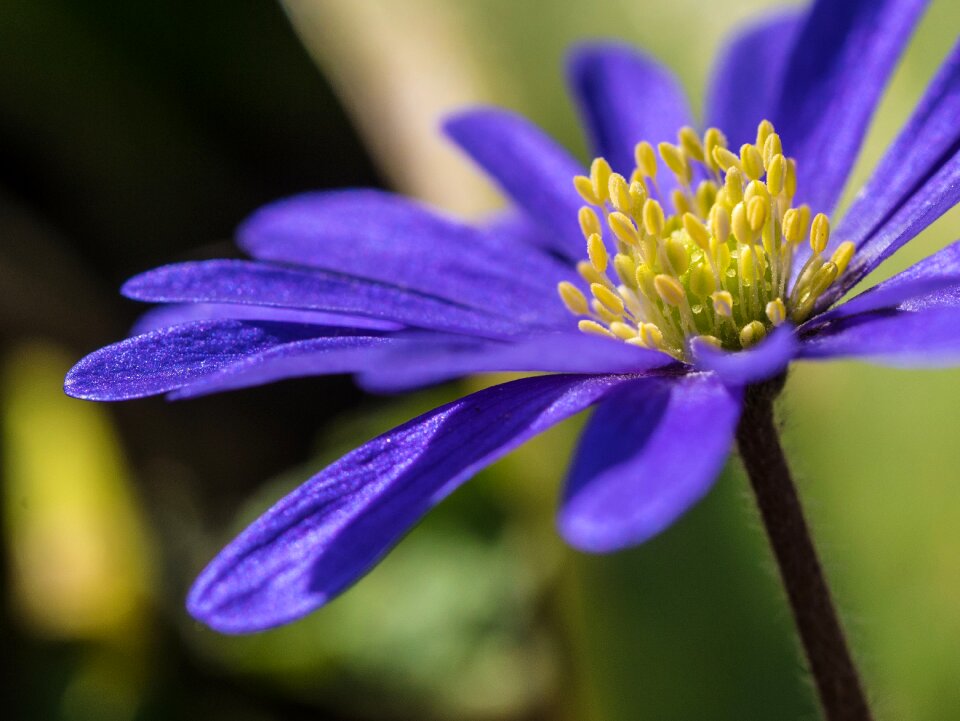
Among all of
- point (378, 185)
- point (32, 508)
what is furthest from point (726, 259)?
point (378, 185)

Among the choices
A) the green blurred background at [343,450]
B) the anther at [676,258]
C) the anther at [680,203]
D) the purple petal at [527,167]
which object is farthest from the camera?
the green blurred background at [343,450]

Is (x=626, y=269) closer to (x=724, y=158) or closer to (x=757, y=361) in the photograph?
(x=724, y=158)

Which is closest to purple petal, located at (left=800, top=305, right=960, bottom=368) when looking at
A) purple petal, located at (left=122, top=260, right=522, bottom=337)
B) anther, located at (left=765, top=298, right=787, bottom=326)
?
anther, located at (left=765, top=298, right=787, bottom=326)

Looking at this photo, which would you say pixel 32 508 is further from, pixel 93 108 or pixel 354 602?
pixel 93 108

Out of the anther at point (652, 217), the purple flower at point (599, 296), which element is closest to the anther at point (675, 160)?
the purple flower at point (599, 296)

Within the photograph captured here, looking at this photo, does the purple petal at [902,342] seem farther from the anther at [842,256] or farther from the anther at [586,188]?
the anther at [586,188]

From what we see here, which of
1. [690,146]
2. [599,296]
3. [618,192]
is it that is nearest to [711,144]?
[690,146]
